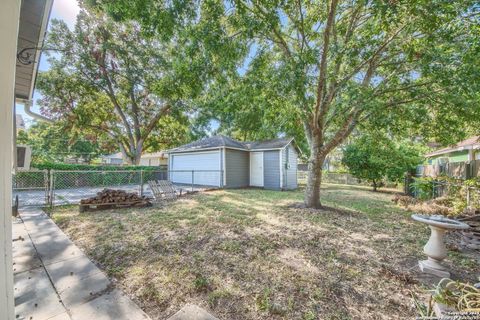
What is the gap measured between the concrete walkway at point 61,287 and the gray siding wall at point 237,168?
915 centimetres

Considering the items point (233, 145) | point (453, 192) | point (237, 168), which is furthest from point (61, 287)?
point (237, 168)

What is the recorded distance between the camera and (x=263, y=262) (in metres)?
3.11

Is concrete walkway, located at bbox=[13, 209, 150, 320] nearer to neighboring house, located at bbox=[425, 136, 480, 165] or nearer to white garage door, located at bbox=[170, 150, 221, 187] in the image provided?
white garage door, located at bbox=[170, 150, 221, 187]

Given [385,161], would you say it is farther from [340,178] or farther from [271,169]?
[340,178]

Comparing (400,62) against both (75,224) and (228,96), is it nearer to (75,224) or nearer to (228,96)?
(228,96)

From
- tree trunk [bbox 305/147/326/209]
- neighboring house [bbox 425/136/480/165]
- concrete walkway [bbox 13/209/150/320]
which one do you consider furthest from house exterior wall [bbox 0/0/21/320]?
neighboring house [bbox 425/136/480/165]

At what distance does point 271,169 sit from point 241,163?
197 cm

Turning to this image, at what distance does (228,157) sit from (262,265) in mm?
9726

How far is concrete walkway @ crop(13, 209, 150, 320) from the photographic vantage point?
1956mm

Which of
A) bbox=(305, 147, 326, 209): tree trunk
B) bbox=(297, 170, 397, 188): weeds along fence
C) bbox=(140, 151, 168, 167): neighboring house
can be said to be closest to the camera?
bbox=(305, 147, 326, 209): tree trunk

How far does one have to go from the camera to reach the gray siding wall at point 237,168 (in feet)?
41.2

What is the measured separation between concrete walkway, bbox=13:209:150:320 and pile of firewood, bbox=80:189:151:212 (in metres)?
2.57

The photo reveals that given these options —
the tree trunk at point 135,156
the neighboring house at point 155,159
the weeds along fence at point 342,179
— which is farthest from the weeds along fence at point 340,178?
the neighboring house at point 155,159

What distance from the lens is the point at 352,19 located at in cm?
534
